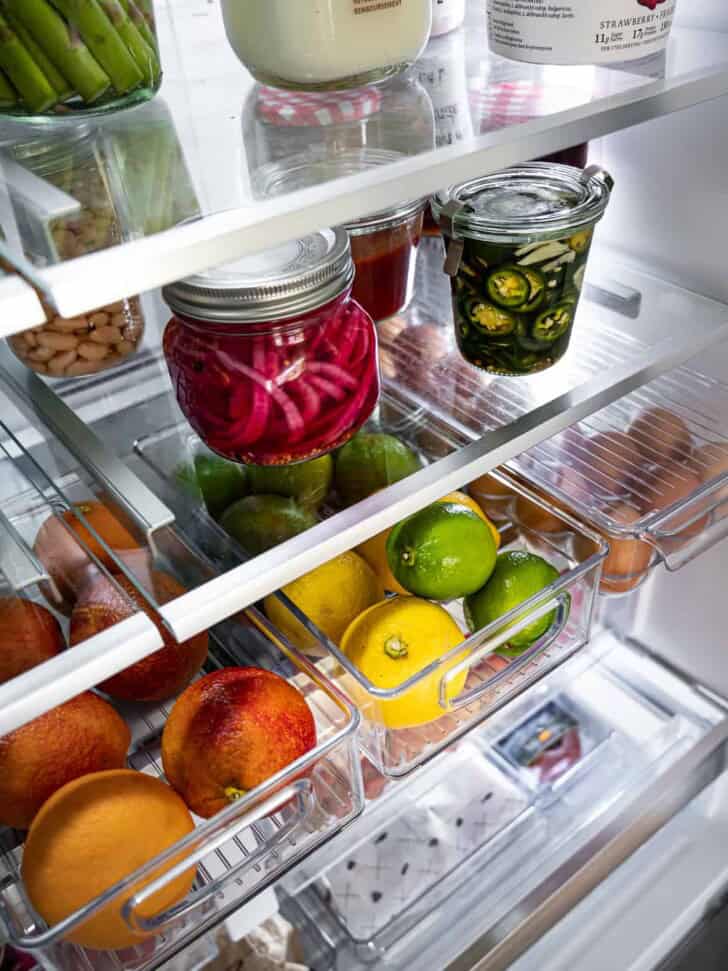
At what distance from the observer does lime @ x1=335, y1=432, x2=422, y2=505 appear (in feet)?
2.57

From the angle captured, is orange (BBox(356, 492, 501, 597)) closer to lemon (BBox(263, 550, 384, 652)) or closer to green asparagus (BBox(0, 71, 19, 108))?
lemon (BBox(263, 550, 384, 652))

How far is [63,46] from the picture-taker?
1.88 ft

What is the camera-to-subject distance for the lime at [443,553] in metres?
0.80

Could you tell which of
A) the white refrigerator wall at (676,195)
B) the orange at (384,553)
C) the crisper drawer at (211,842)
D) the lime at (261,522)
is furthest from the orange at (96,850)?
the white refrigerator wall at (676,195)

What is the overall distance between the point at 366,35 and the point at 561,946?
1075 millimetres

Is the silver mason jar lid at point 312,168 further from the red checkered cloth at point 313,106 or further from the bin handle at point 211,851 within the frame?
the bin handle at point 211,851

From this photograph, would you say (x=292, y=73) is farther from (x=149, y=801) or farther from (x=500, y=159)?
(x=149, y=801)

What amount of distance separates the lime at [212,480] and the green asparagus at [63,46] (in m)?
0.32

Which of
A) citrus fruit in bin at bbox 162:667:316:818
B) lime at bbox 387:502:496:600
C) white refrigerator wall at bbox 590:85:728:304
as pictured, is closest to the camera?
citrus fruit in bin at bbox 162:667:316:818

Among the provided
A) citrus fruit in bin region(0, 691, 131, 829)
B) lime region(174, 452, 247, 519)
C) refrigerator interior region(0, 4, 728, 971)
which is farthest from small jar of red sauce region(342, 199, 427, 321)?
citrus fruit in bin region(0, 691, 131, 829)

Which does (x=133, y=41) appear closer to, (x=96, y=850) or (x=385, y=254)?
(x=385, y=254)

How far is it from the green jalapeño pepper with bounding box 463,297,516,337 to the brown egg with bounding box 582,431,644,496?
0.73 feet

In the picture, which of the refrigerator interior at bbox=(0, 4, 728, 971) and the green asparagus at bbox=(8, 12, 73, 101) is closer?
the green asparagus at bbox=(8, 12, 73, 101)

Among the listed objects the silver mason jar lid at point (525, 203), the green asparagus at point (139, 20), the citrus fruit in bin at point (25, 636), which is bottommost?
the citrus fruit in bin at point (25, 636)
